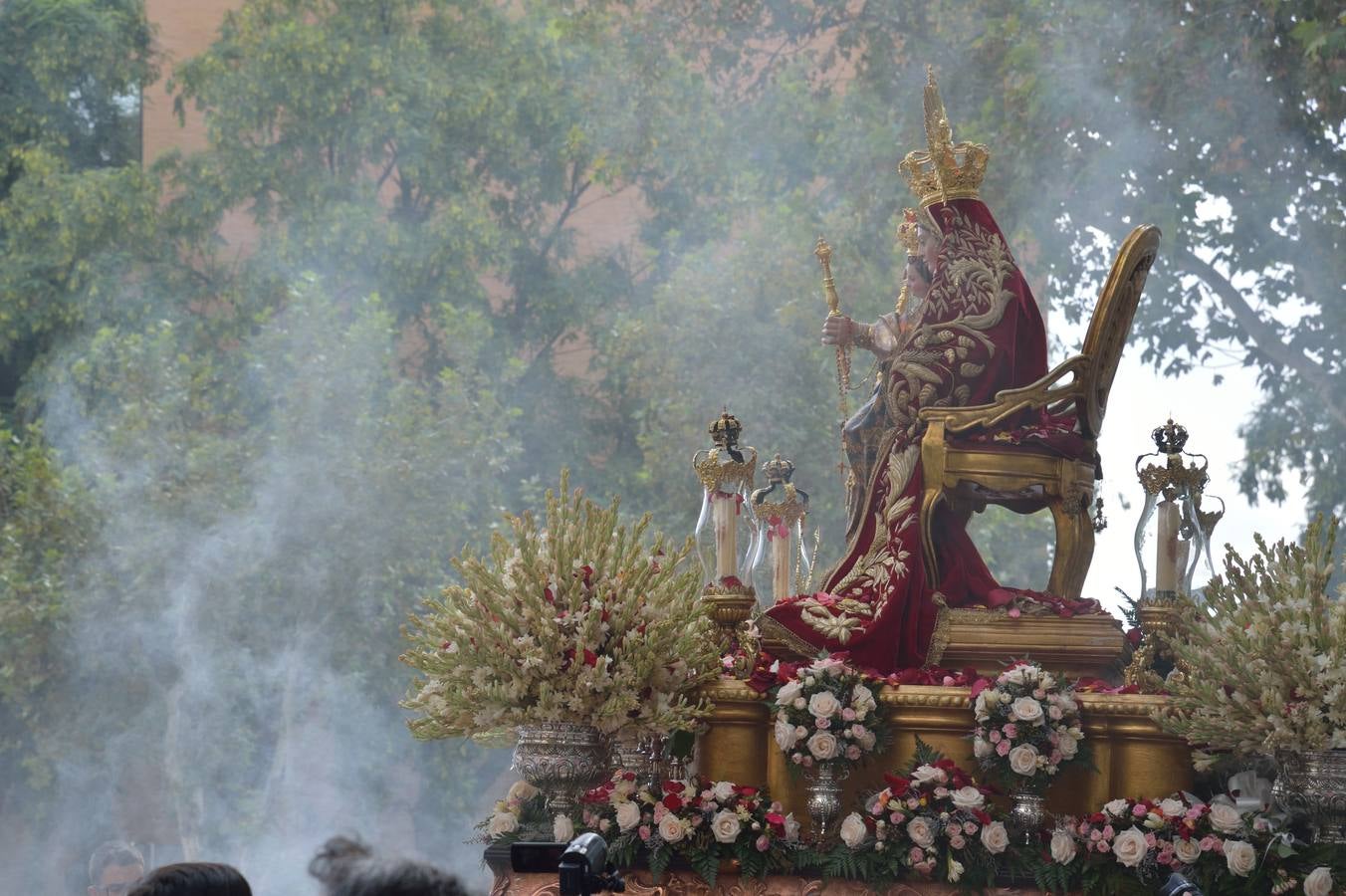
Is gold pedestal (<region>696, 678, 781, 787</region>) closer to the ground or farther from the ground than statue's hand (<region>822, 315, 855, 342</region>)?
closer to the ground

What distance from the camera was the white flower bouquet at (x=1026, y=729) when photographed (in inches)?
249

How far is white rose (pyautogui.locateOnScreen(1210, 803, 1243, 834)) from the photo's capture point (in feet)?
20.1

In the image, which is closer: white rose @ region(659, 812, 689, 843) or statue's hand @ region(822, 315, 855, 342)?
white rose @ region(659, 812, 689, 843)

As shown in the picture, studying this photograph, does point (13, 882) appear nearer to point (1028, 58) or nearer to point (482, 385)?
point (482, 385)

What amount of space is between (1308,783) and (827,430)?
1135cm

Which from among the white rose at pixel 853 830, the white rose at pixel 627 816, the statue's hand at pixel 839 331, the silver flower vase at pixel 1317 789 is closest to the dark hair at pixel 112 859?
the white rose at pixel 627 816

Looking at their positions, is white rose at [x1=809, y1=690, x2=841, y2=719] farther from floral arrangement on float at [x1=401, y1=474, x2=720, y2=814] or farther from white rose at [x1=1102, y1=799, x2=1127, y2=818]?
white rose at [x1=1102, y1=799, x2=1127, y2=818]

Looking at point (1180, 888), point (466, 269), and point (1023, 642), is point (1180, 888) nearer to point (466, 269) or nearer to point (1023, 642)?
point (1023, 642)

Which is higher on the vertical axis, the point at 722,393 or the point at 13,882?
the point at 722,393

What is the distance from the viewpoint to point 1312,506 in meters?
14.5

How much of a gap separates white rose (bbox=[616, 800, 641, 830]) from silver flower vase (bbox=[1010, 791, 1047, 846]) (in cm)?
143

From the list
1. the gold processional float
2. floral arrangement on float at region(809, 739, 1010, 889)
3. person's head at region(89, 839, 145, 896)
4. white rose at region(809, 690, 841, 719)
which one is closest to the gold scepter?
the gold processional float

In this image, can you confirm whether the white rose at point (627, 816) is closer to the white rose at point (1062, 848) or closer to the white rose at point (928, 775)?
the white rose at point (928, 775)

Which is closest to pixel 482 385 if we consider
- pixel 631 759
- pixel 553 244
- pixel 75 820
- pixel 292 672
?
pixel 553 244
